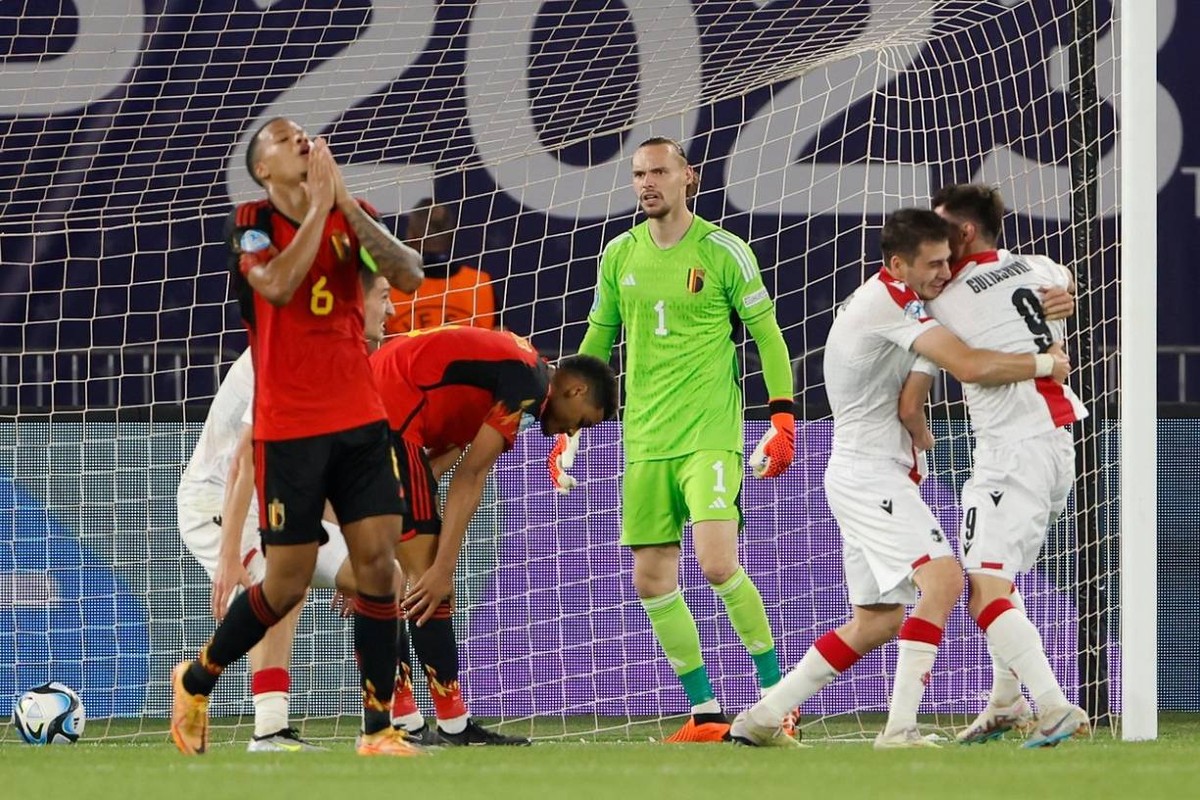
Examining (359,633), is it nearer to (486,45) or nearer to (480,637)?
(480,637)

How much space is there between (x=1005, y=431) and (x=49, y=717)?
11.0 ft

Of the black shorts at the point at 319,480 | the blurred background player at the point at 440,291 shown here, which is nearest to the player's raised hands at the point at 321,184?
the black shorts at the point at 319,480

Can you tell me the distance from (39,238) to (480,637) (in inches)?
104

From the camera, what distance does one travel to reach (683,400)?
21.8 feet

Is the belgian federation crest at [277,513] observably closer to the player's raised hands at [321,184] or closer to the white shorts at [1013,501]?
the player's raised hands at [321,184]

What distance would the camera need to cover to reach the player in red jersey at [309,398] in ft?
15.9

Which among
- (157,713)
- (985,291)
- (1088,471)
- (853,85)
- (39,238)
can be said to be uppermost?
(853,85)

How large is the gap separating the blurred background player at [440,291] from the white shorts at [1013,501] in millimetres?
3039

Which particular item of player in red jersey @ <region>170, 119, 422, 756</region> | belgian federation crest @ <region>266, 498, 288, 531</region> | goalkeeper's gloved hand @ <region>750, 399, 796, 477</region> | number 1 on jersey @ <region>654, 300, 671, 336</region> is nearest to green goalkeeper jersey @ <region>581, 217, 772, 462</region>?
number 1 on jersey @ <region>654, 300, 671, 336</region>

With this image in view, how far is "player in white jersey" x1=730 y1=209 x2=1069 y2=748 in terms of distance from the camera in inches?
219

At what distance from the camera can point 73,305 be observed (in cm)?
835

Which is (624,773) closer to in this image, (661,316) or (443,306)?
(661,316)

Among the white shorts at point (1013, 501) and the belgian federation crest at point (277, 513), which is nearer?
the belgian federation crest at point (277, 513)

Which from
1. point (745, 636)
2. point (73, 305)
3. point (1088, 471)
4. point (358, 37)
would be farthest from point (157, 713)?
point (1088, 471)
